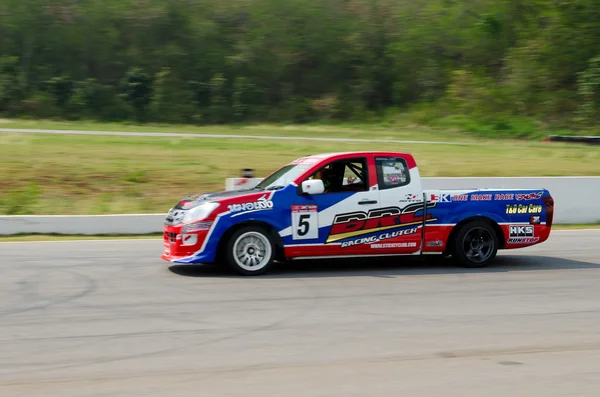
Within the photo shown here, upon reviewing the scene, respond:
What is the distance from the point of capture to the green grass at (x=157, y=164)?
18511 mm

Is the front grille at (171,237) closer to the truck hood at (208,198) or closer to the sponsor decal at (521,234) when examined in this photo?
the truck hood at (208,198)

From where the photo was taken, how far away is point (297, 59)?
201 feet

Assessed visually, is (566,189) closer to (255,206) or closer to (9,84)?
(255,206)

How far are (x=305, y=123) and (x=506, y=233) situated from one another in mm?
42219

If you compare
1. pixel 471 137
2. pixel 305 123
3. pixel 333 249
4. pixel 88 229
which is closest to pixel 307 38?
pixel 305 123

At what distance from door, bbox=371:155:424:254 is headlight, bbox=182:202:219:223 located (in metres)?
2.22

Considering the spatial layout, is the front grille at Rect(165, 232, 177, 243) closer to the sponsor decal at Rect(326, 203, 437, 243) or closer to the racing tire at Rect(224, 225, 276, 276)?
the racing tire at Rect(224, 225, 276, 276)

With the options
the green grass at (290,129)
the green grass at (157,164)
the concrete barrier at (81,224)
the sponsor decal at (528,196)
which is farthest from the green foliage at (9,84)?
the sponsor decal at (528,196)

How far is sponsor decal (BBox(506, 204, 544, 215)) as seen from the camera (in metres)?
11.4

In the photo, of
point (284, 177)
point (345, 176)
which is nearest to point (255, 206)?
point (284, 177)

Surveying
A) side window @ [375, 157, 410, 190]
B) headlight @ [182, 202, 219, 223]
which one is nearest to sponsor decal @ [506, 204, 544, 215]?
side window @ [375, 157, 410, 190]

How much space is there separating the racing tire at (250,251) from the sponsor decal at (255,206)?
25cm

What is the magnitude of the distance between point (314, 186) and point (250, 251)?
3.90ft

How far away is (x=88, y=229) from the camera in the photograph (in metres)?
15.3
